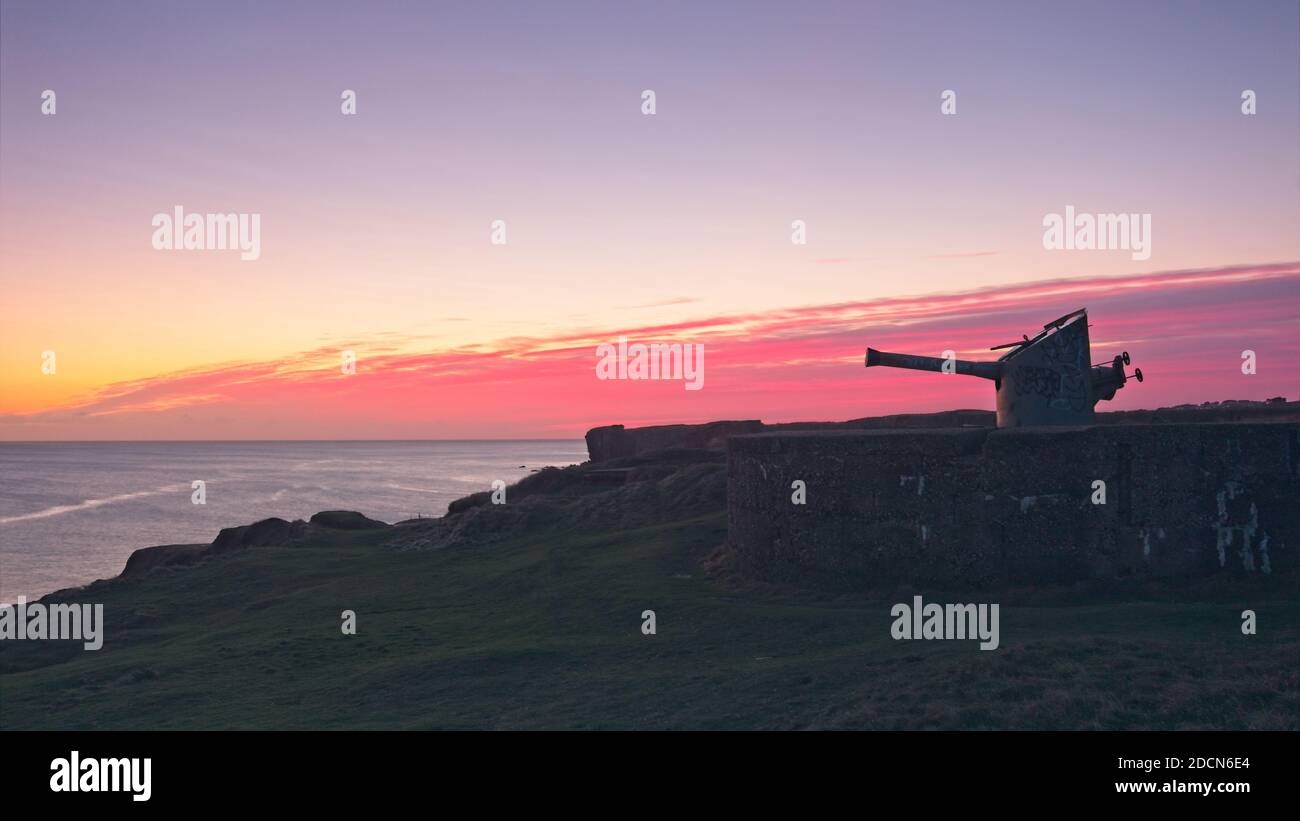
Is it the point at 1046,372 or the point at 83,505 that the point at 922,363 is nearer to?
the point at 1046,372

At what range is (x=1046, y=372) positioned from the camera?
1881cm

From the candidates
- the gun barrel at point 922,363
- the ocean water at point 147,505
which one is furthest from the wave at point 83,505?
the gun barrel at point 922,363

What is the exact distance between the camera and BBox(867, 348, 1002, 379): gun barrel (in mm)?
18328

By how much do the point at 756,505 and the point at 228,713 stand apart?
9.86 meters

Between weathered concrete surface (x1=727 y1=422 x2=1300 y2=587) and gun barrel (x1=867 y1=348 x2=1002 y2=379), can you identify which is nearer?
weathered concrete surface (x1=727 y1=422 x2=1300 y2=587)

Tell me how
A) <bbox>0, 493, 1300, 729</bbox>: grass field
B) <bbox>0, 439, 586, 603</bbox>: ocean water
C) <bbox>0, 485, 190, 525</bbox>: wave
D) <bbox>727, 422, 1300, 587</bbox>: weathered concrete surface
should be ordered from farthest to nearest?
<bbox>0, 485, 190, 525</bbox>: wave, <bbox>0, 439, 586, 603</bbox>: ocean water, <bbox>727, 422, 1300, 587</bbox>: weathered concrete surface, <bbox>0, 493, 1300, 729</bbox>: grass field

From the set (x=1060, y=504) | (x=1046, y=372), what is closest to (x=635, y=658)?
(x=1060, y=504)

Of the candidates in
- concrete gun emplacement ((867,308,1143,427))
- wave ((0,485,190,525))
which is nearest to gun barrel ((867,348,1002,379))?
concrete gun emplacement ((867,308,1143,427))

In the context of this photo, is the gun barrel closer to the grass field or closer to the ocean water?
the grass field

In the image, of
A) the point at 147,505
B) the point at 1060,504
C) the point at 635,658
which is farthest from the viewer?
the point at 147,505

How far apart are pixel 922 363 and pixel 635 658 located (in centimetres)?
779

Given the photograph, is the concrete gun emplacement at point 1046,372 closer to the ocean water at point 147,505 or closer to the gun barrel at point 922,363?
the gun barrel at point 922,363

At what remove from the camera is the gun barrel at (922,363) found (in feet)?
60.1

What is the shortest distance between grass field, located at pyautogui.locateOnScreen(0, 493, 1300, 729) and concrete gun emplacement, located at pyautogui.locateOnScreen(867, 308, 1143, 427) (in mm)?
4111
